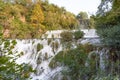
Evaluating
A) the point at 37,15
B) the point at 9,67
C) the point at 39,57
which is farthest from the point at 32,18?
the point at 9,67

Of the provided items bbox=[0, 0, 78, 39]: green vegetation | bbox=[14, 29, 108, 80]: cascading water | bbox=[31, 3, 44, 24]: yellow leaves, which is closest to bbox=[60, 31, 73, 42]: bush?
bbox=[14, 29, 108, 80]: cascading water

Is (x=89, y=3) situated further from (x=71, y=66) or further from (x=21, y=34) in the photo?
(x=71, y=66)

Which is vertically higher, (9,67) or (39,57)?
(9,67)

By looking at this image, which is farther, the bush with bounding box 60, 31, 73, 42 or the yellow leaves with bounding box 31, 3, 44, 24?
the yellow leaves with bounding box 31, 3, 44, 24

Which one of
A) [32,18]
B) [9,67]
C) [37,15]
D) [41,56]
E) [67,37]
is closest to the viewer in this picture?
[9,67]

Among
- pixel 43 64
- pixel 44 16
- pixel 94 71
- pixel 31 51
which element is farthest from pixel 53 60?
pixel 44 16

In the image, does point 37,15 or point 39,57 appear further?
point 37,15

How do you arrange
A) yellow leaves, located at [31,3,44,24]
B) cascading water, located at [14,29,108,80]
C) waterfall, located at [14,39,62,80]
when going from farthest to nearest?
yellow leaves, located at [31,3,44,24]
waterfall, located at [14,39,62,80]
cascading water, located at [14,29,108,80]

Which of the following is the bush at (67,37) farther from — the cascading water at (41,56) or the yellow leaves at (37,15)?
the yellow leaves at (37,15)

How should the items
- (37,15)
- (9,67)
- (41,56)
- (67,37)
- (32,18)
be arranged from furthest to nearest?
(37,15), (32,18), (41,56), (67,37), (9,67)

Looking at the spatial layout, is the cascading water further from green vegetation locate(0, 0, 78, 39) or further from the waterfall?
green vegetation locate(0, 0, 78, 39)

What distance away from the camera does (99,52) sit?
9.20 metres

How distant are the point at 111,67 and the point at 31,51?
584 centimetres

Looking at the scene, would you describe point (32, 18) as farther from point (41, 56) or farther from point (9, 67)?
point (9, 67)
